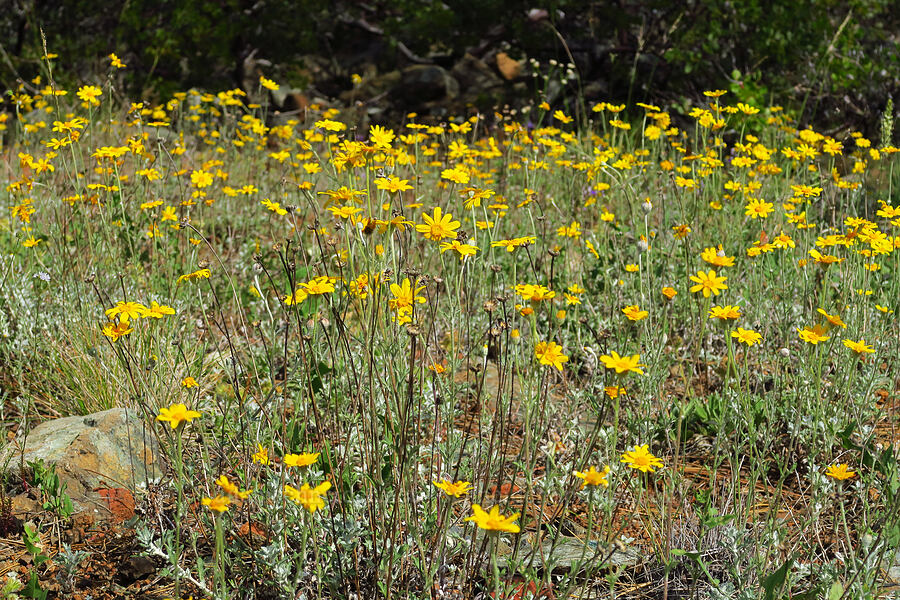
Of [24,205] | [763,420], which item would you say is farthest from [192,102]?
[763,420]

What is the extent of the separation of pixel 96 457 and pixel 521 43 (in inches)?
246

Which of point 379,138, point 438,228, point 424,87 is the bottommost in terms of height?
point 424,87

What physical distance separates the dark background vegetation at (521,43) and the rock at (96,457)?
4.01 metres

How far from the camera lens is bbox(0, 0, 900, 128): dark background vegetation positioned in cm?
644

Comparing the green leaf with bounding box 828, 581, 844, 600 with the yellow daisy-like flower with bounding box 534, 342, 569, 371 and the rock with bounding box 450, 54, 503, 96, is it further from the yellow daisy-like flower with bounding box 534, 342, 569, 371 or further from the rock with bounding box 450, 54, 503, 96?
the rock with bounding box 450, 54, 503, 96

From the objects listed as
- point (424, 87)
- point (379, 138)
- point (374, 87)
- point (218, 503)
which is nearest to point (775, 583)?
point (218, 503)

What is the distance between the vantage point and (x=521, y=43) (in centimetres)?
748

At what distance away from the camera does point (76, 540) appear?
208 cm

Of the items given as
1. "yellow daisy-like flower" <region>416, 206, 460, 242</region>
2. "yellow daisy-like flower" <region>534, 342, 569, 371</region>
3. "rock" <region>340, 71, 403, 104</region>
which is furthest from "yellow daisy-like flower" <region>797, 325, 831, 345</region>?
"rock" <region>340, 71, 403, 104</region>

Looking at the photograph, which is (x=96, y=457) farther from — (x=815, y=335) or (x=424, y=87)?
(x=424, y=87)

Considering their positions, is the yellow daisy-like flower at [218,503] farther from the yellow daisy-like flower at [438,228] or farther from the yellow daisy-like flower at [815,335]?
the yellow daisy-like flower at [815,335]

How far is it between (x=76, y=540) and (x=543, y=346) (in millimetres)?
1413

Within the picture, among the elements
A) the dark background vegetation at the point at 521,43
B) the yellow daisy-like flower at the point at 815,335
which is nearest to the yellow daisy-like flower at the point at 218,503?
the yellow daisy-like flower at the point at 815,335

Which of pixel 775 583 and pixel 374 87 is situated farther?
pixel 374 87
